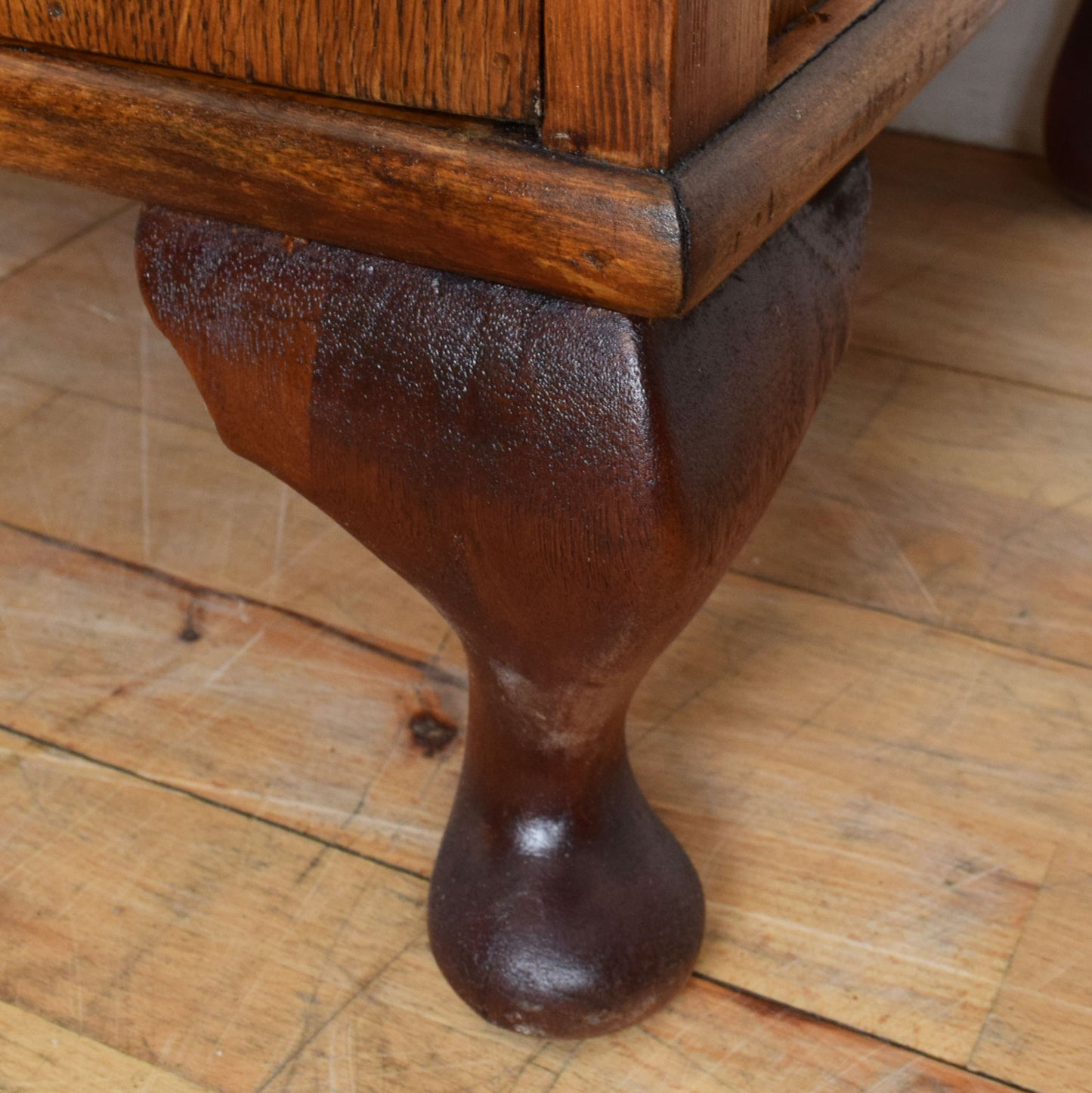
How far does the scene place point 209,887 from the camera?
648 mm

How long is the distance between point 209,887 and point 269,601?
0.21 metres

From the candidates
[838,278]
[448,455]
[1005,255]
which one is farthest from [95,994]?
[1005,255]

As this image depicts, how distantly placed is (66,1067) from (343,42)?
1.31 ft

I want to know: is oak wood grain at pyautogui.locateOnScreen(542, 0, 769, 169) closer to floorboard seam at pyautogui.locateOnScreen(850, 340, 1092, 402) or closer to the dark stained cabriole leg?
the dark stained cabriole leg

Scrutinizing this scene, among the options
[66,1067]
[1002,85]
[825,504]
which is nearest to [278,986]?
[66,1067]

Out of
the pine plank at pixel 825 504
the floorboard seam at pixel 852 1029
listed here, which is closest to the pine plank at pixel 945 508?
the pine plank at pixel 825 504

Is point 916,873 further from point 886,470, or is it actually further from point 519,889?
point 886,470

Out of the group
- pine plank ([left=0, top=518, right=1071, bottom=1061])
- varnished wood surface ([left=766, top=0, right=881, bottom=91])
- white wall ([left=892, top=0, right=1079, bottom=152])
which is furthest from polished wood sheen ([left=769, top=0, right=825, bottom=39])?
white wall ([left=892, top=0, right=1079, bottom=152])

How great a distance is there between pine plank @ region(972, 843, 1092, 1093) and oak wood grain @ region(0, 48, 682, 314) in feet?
1.19

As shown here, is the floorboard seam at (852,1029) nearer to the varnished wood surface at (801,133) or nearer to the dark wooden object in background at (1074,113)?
the varnished wood surface at (801,133)

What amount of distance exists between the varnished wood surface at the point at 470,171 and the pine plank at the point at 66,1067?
330 mm

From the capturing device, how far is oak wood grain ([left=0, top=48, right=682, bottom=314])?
1.22 ft

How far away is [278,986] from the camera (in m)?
0.60

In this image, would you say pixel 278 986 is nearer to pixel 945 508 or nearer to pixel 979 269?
pixel 945 508
